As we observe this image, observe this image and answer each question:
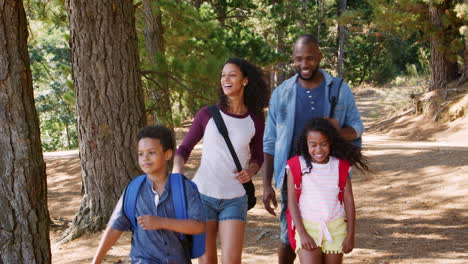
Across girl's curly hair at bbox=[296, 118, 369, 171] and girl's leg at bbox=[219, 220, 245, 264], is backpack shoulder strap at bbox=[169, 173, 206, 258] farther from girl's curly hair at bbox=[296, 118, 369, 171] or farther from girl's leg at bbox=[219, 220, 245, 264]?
girl's curly hair at bbox=[296, 118, 369, 171]

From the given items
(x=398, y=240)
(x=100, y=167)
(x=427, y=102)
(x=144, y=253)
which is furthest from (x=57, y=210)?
(x=427, y=102)

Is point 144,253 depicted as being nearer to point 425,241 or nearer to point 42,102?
point 425,241

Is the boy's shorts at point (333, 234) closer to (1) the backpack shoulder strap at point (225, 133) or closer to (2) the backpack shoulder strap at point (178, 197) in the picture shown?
(1) the backpack shoulder strap at point (225, 133)

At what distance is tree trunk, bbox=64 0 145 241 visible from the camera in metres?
6.24

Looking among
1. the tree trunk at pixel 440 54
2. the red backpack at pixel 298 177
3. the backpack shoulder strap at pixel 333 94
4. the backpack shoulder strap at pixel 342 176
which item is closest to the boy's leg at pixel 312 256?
the red backpack at pixel 298 177

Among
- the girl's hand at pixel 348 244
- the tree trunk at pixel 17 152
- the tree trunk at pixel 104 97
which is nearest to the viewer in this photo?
the girl's hand at pixel 348 244

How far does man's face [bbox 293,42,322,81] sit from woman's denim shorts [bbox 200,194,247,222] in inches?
34.9

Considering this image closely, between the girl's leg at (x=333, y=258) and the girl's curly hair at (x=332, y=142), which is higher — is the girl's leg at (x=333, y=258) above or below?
below

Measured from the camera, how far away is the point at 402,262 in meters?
5.08

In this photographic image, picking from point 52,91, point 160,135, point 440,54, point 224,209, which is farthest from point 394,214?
point 52,91

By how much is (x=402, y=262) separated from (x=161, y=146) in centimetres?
327

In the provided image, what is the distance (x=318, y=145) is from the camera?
10.3ft

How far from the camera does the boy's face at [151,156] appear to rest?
268 centimetres

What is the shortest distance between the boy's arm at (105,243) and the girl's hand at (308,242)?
1.07 meters
